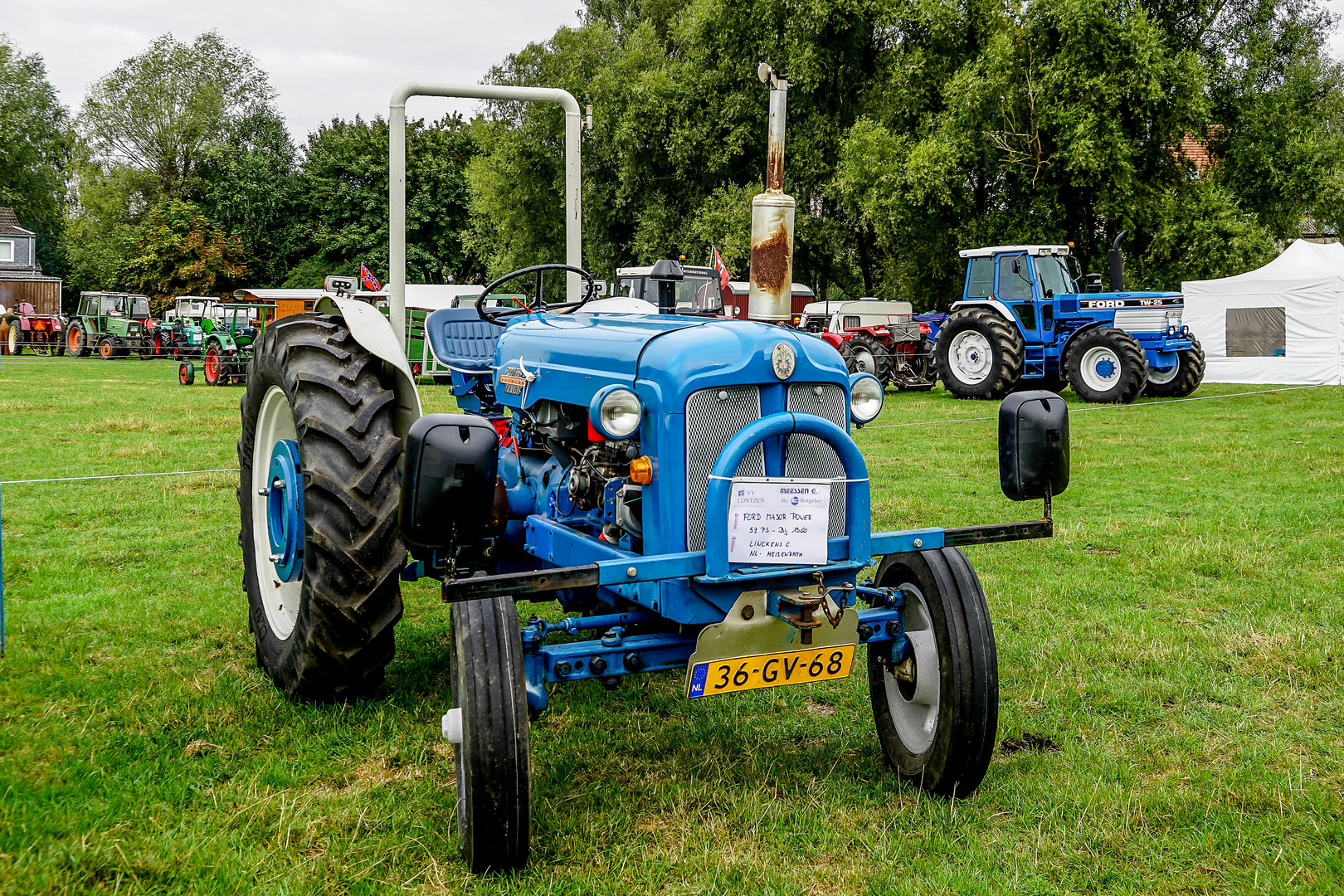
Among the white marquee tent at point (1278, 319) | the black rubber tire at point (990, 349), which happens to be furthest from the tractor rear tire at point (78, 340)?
the white marquee tent at point (1278, 319)

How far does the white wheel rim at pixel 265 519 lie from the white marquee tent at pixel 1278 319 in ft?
62.9

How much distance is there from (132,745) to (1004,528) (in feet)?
9.04

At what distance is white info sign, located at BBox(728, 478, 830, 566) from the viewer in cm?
286

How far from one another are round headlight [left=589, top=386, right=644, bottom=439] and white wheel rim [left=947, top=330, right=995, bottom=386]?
49.7ft

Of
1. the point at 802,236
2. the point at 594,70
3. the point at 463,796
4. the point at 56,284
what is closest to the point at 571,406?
the point at 463,796

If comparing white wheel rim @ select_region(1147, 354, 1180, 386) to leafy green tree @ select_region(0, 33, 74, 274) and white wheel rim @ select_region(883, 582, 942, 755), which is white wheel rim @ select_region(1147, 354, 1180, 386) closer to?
white wheel rim @ select_region(883, 582, 942, 755)

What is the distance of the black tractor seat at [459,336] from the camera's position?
489 cm

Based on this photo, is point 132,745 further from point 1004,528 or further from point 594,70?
point 594,70

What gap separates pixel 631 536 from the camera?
3.21 m

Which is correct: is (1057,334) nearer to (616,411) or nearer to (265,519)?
(265,519)

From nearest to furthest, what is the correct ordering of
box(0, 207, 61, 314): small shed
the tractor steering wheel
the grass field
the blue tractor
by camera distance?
1. the grass field
2. the tractor steering wheel
3. the blue tractor
4. box(0, 207, 61, 314): small shed

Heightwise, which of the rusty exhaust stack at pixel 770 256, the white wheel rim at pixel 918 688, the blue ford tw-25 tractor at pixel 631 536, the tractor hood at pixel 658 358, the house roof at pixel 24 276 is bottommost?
the white wheel rim at pixel 918 688

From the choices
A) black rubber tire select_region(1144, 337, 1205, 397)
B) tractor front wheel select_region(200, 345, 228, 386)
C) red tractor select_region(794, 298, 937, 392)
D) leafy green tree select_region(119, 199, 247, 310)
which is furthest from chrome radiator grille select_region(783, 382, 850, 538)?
leafy green tree select_region(119, 199, 247, 310)

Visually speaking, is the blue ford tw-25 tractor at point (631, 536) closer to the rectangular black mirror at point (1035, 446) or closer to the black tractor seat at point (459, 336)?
the rectangular black mirror at point (1035, 446)
